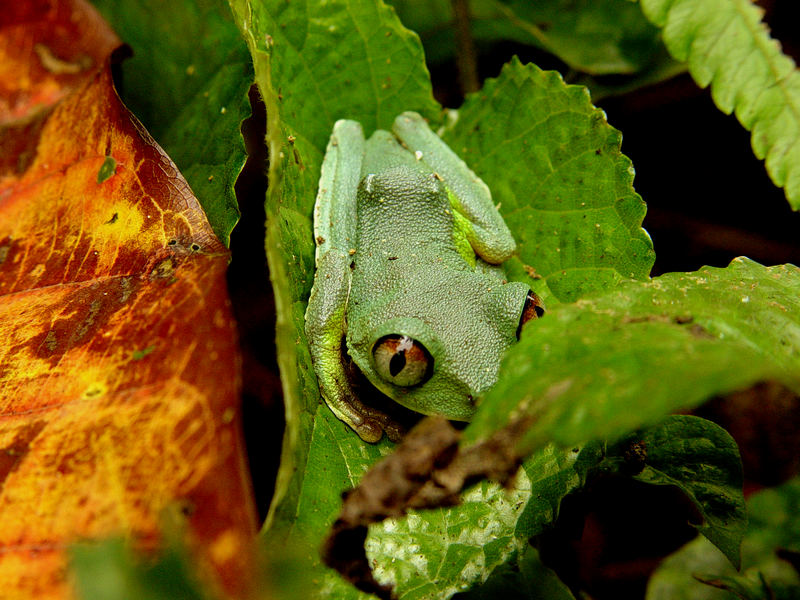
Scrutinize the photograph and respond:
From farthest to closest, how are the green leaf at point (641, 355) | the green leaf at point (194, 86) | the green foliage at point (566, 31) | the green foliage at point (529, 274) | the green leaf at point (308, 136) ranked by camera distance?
the green foliage at point (566, 31) < the green leaf at point (194, 86) < the green leaf at point (308, 136) < the green foliage at point (529, 274) < the green leaf at point (641, 355)

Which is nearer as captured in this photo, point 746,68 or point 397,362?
point 397,362

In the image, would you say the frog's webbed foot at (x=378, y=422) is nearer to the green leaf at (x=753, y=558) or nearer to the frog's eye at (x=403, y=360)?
the frog's eye at (x=403, y=360)

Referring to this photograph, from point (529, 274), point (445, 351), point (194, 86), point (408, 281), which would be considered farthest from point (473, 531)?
point (194, 86)

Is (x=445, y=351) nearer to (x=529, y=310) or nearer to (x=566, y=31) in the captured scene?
(x=529, y=310)

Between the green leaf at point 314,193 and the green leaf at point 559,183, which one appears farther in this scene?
the green leaf at point 559,183

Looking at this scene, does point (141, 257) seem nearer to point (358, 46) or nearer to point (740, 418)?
point (358, 46)


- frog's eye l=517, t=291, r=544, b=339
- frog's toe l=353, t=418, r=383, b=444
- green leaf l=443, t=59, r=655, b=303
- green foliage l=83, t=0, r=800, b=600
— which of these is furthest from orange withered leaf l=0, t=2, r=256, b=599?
green leaf l=443, t=59, r=655, b=303

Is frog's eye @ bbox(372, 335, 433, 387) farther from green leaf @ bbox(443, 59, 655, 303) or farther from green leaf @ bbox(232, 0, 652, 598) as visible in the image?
green leaf @ bbox(443, 59, 655, 303)

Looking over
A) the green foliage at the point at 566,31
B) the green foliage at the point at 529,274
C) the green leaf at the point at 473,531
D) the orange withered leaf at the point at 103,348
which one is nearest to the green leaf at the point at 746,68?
the green foliage at the point at 529,274
